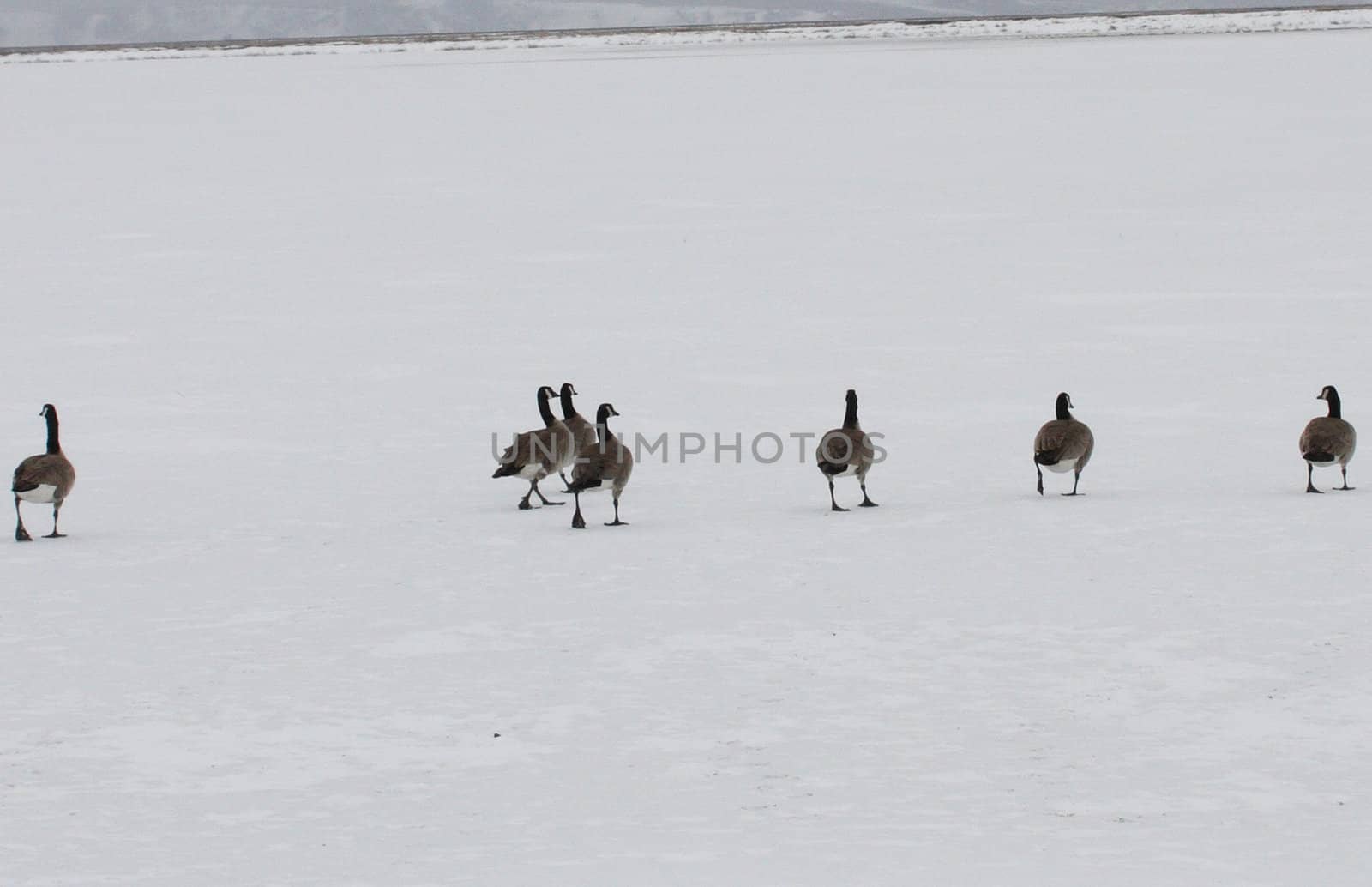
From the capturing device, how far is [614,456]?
9.80m

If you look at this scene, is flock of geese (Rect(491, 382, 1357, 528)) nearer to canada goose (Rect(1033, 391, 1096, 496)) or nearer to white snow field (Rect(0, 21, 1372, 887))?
canada goose (Rect(1033, 391, 1096, 496))

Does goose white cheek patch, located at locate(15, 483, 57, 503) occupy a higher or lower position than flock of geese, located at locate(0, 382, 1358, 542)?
lower

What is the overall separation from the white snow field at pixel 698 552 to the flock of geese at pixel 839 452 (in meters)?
0.24

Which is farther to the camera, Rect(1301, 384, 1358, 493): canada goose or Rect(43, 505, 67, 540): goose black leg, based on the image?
Rect(1301, 384, 1358, 493): canada goose

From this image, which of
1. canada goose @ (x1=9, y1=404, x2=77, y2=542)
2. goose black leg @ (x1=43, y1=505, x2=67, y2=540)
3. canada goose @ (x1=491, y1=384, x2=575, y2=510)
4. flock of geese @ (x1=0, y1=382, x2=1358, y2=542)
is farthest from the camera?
canada goose @ (x1=491, y1=384, x2=575, y2=510)

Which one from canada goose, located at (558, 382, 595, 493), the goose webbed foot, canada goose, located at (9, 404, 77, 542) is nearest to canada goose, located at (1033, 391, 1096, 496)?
canada goose, located at (558, 382, 595, 493)

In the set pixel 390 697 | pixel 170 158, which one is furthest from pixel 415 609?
pixel 170 158

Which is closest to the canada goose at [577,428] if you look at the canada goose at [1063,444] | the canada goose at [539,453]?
the canada goose at [539,453]

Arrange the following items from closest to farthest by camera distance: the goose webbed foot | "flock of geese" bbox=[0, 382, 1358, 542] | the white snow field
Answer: the white snow field < "flock of geese" bbox=[0, 382, 1358, 542] < the goose webbed foot

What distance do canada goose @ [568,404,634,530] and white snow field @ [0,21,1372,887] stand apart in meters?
0.25

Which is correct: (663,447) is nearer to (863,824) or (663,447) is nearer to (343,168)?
(863,824)

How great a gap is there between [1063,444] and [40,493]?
18.9 feet

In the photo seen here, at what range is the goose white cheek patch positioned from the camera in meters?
9.41

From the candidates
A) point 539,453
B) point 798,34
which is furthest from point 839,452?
point 798,34
